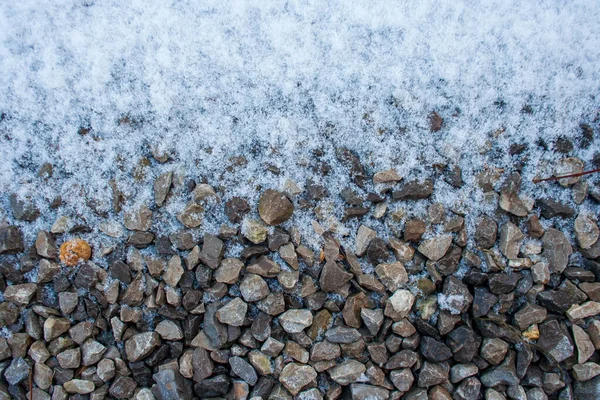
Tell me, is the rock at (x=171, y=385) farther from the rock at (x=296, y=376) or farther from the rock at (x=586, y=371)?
the rock at (x=586, y=371)

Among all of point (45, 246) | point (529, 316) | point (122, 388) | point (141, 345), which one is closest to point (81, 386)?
point (122, 388)

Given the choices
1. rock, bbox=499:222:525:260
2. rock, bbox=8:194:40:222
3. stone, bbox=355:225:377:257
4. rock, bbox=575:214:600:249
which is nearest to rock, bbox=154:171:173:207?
rock, bbox=8:194:40:222

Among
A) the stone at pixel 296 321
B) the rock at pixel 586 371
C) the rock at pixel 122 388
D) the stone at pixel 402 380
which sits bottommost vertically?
the rock at pixel 122 388

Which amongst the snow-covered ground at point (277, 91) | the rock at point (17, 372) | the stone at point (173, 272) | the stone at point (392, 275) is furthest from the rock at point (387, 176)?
the rock at point (17, 372)

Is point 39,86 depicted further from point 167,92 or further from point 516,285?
point 516,285

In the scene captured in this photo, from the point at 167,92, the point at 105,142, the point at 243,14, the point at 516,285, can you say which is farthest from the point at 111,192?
the point at 516,285

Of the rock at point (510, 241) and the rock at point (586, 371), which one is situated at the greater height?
the rock at point (510, 241)
